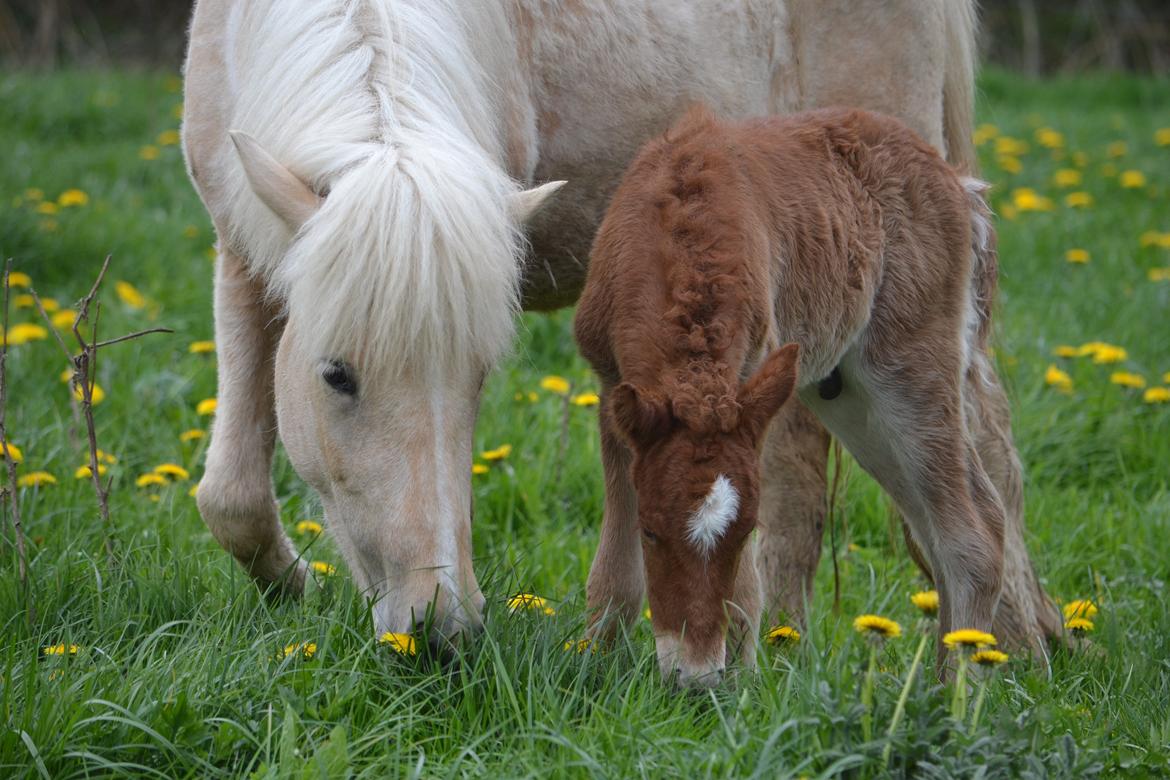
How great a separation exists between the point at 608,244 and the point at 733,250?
32 cm

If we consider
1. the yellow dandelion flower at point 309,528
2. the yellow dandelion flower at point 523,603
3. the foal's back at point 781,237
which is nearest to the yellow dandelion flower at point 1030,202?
the foal's back at point 781,237

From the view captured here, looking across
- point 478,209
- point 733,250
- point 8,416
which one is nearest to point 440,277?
point 478,209

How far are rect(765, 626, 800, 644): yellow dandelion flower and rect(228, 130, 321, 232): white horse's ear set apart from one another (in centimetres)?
146

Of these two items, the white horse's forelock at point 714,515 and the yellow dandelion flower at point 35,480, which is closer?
the white horse's forelock at point 714,515

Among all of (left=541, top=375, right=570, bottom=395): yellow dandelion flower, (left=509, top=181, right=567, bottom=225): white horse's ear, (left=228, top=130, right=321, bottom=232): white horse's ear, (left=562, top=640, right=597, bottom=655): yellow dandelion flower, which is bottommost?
(left=541, top=375, right=570, bottom=395): yellow dandelion flower

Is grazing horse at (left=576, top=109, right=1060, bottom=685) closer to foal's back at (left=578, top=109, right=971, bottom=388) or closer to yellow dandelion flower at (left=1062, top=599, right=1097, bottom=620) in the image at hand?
foal's back at (left=578, top=109, right=971, bottom=388)

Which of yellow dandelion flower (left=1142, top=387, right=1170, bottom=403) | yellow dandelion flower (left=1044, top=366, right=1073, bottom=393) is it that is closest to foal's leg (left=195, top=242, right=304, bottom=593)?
yellow dandelion flower (left=1044, top=366, right=1073, bottom=393)

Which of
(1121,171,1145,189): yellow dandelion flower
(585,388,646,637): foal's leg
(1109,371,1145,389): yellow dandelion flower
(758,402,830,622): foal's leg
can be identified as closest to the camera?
(585,388,646,637): foal's leg

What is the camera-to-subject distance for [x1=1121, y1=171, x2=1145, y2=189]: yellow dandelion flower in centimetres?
861

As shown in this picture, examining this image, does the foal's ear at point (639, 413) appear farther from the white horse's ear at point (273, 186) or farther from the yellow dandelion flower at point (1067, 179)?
the yellow dandelion flower at point (1067, 179)

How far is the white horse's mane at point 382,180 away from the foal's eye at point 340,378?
1.4 inches

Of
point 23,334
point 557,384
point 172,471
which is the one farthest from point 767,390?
point 23,334

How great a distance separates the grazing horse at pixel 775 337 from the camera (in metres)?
2.63

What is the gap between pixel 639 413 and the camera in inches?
103
